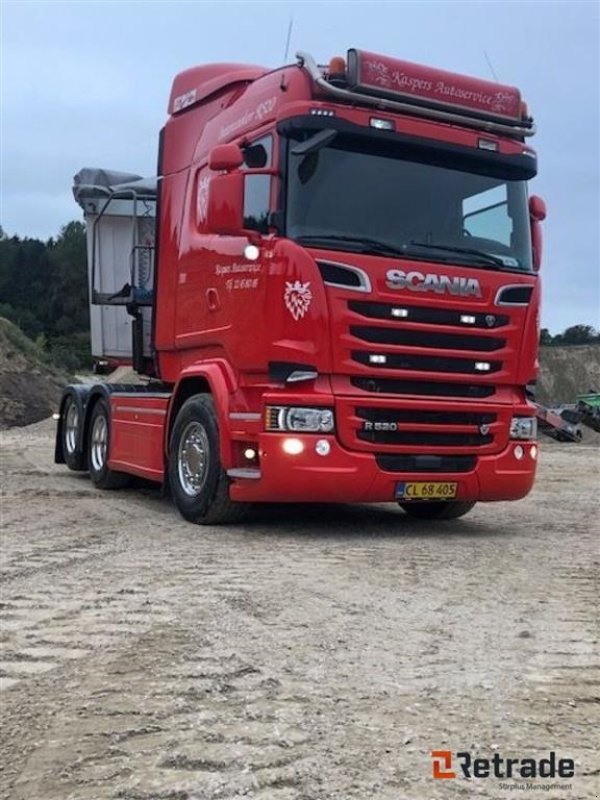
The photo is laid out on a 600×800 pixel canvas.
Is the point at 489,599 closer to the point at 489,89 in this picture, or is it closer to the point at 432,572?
the point at 432,572

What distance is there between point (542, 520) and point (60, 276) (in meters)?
67.1

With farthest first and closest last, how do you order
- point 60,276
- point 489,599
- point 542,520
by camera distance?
point 60,276 < point 542,520 < point 489,599

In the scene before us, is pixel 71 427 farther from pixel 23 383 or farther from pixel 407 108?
pixel 23 383

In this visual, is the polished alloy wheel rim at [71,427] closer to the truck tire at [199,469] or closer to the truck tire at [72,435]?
the truck tire at [72,435]

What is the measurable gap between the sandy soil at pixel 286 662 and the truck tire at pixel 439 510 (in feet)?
3.92

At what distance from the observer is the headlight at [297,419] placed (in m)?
6.78

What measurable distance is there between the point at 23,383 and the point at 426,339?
2151 centimetres

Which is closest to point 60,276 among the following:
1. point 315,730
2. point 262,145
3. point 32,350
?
point 32,350

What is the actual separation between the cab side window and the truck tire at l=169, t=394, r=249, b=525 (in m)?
1.61

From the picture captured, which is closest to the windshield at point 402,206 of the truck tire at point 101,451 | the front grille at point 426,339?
the front grille at point 426,339

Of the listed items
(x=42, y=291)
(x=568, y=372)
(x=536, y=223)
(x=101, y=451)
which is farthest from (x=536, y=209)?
(x=42, y=291)

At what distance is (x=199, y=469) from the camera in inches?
309

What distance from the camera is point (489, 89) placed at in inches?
300

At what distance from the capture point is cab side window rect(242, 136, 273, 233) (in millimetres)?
7008
